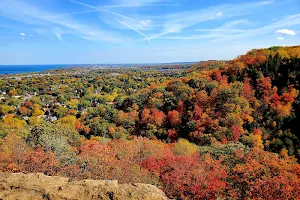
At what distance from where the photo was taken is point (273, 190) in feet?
61.2

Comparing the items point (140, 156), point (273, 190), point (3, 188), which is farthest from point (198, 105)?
point (3, 188)

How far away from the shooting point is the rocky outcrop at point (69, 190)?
7.90 meters

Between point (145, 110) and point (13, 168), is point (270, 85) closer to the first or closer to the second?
point (145, 110)

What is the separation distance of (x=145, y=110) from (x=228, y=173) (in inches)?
1274

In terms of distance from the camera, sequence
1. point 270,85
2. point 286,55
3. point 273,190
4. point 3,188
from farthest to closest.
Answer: point 286,55 → point 270,85 → point 273,190 → point 3,188

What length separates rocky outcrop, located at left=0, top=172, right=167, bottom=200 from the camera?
7.90 metres

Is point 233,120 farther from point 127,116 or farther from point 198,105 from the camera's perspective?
point 127,116

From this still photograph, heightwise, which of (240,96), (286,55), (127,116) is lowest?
(127,116)

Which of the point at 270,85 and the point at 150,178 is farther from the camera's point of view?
the point at 270,85

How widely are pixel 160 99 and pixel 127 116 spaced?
923 cm

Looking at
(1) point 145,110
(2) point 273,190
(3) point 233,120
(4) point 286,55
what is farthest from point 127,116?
(4) point 286,55

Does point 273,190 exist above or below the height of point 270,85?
below

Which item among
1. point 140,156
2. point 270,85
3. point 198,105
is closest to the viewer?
point 140,156

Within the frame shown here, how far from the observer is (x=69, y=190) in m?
8.25
